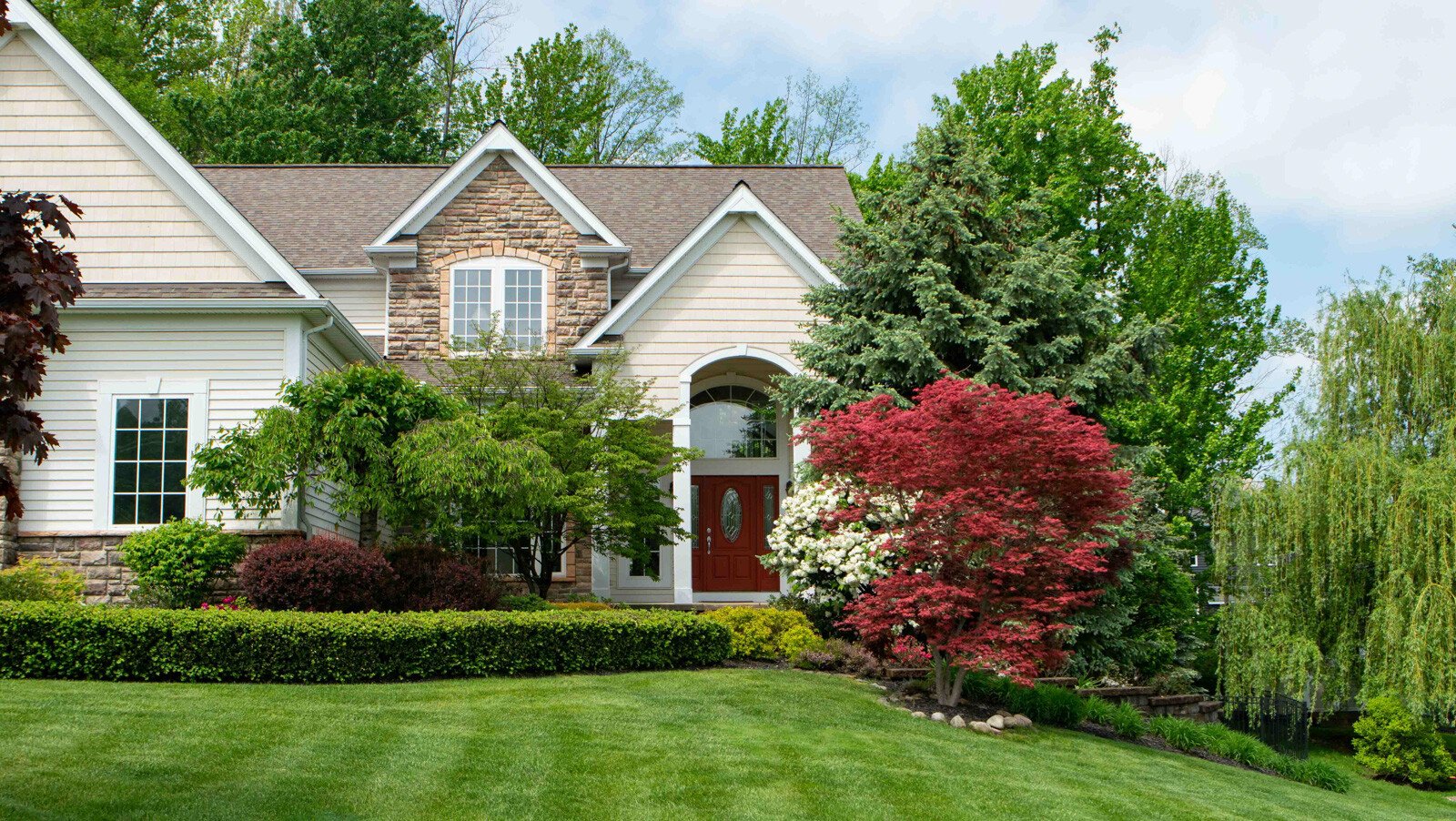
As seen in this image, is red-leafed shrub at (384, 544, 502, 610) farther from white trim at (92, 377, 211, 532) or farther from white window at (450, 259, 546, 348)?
white window at (450, 259, 546, 348)

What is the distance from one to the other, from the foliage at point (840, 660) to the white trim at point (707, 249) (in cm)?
617

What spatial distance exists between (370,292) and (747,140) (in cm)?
1715

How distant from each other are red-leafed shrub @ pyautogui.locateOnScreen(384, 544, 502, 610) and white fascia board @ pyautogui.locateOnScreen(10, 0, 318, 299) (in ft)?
13.1

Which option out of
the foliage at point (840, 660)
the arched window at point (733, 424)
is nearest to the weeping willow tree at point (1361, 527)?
the foliage at point (840, 660)

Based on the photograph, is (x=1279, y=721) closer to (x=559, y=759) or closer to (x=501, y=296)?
(x=559, y=759)

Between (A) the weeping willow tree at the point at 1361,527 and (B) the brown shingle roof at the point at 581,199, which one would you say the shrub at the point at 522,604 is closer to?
(B) the brown shingle roof at the point at 581,199

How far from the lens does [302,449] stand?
14.8 metres

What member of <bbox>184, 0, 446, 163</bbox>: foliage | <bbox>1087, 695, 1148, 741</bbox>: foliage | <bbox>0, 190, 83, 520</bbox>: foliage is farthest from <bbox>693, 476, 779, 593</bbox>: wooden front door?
<bbox>184, 0, 446, 163</bbox>: foliage

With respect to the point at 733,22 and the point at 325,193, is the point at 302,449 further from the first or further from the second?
the point at 733,22

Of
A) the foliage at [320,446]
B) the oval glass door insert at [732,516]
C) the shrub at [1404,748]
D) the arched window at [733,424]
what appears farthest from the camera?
the arched window at [733,424]

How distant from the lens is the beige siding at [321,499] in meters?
16.2

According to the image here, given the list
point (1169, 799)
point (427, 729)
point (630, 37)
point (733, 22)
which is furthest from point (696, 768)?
point (630, 37)

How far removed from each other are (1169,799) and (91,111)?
599 inches

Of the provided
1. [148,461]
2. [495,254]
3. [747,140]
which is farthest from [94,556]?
[747,140]
